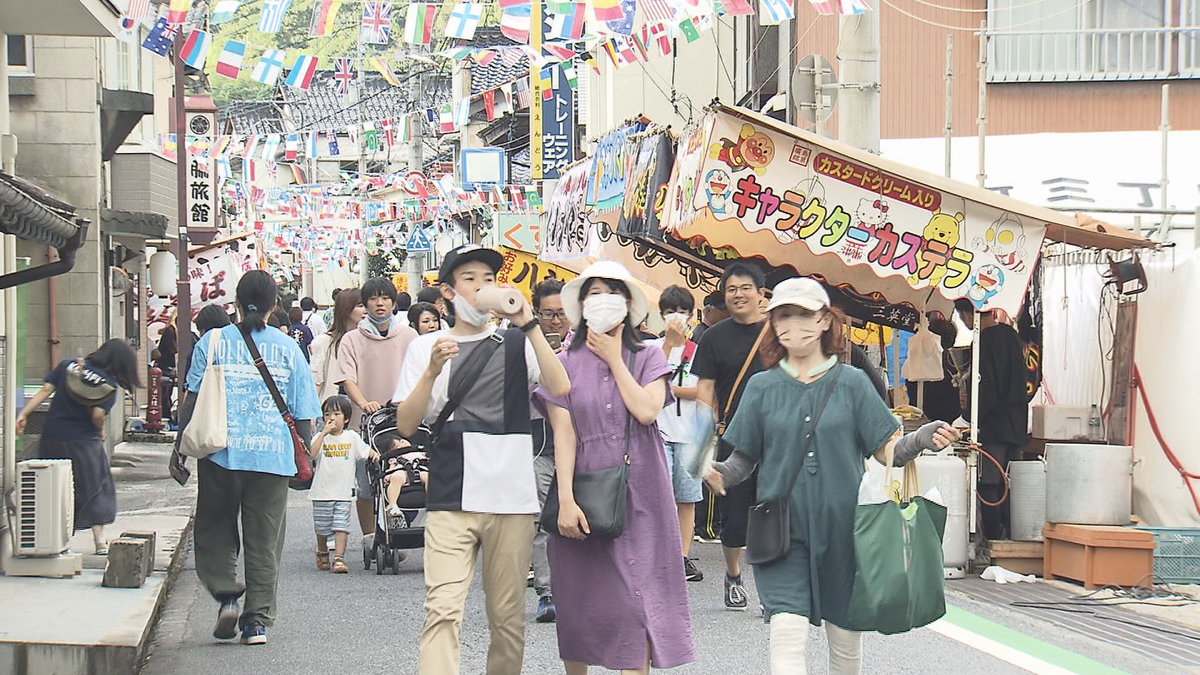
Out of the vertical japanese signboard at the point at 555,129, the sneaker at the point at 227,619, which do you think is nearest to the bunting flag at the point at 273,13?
the sneaker at the point at 227,619

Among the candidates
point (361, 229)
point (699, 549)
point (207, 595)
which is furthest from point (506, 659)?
point (361, 229)

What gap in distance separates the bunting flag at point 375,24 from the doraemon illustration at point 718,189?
6.05 meters

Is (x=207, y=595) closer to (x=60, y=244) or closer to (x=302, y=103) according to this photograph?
(x=60, y=244)

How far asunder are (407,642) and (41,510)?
2895 mm

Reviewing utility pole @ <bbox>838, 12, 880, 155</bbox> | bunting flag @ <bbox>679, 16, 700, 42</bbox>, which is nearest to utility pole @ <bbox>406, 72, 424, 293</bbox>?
bunting flag @ <bbox>679, 16, 700, 42</bbox>

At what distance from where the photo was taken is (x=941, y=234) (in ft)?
32.9

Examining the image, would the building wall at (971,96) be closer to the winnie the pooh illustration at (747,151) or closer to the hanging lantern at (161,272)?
the winnie the pooh illustration at (747,151)

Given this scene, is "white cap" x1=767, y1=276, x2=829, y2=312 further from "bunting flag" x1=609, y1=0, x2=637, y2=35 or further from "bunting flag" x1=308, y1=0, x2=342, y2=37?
"bunting flag" x1=308, y1=0, x2=342, y2=37

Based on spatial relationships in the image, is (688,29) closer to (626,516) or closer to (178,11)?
(178,11)

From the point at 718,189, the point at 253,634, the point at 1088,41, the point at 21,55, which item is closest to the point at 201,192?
the point at 21,55

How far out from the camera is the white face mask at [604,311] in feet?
18.5

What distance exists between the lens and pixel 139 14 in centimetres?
1109

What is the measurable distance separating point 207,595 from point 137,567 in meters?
0.91

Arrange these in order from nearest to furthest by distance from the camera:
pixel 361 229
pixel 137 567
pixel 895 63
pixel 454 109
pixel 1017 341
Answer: pixel 137 567
pixel 1017 341
pixel 895 63
pixel 454 109
pixel 361 229
